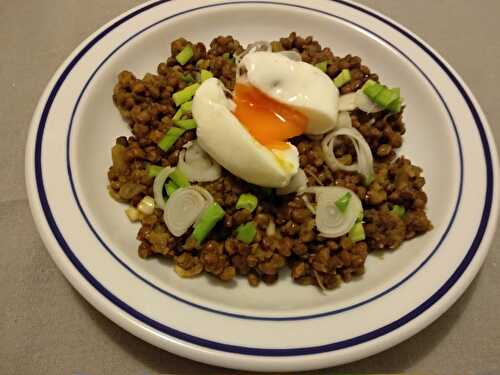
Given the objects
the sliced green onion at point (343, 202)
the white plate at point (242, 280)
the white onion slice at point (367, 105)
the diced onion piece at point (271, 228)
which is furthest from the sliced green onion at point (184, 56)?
the sliced green onion at point (343, 202)

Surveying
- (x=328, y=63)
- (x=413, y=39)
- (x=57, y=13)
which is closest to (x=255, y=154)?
(x=328, y=63)

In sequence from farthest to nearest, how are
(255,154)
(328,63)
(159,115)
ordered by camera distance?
(328,63) < (159,115) < (255,154)

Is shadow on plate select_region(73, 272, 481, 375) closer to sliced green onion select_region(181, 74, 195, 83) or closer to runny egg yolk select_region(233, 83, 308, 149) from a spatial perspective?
runny egg yolk select_region(233, 83, 308, 149)

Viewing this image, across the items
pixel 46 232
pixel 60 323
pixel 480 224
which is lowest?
pixel 60 323

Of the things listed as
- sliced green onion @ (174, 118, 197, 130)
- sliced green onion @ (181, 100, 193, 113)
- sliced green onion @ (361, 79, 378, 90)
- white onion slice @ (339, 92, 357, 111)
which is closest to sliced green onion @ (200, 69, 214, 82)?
sliced green onion @ (181, 100, 193, 113)

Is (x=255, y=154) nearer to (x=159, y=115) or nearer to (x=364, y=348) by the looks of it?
(x=159, y=115)

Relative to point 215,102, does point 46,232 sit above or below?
below

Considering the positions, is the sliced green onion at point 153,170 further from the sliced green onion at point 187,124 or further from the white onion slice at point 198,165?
the sliced green onion at point 187,124
